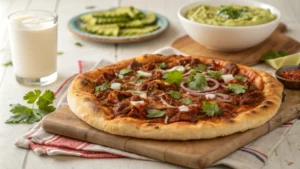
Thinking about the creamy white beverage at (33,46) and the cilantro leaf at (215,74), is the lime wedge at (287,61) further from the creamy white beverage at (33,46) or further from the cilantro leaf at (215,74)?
the creamy white beverage at (33,46)

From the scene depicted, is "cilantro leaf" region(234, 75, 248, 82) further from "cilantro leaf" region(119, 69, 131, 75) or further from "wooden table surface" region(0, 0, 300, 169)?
"cilantro leaf" region(119, 69, 131, 75)

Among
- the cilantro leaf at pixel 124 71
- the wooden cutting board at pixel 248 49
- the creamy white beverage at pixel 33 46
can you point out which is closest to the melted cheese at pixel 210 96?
the cilantro leaf at pixel 124 71

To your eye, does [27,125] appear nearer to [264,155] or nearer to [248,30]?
[264,155]

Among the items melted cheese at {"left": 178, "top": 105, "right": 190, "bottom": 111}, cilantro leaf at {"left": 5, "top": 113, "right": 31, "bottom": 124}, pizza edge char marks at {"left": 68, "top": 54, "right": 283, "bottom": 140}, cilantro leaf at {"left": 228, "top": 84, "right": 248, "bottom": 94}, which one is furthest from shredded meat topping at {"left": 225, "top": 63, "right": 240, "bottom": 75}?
cilantro leaf at {"left": 5, "top": 113, "right": 31, "bottom": 124}

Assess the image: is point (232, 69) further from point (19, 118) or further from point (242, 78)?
point (19, 118)

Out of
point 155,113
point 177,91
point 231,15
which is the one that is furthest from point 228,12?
point 155,113

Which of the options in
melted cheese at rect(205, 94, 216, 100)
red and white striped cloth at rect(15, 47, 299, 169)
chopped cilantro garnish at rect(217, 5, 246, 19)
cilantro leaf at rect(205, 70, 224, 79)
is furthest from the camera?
chopped cilantro garnish at rect(217, 5, 246, 19)
